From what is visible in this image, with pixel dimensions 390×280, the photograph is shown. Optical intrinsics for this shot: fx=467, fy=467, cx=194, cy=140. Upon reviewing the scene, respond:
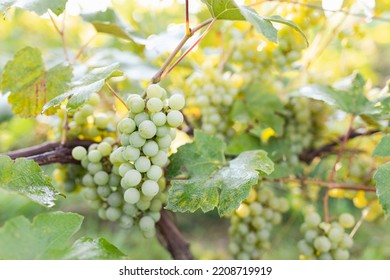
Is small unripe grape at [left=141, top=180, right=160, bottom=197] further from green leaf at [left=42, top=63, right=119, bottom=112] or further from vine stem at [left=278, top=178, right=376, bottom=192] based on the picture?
vine stem at [left=278, top=178, right=376, bottom=192]

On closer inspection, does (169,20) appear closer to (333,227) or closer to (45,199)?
(333,227)

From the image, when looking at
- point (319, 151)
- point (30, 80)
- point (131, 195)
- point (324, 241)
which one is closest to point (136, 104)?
point (131, 195)

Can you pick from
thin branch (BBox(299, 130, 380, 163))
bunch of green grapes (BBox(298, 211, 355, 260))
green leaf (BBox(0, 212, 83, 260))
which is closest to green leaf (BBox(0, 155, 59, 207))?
green leaf (BBox(0, 212, 83, 260))

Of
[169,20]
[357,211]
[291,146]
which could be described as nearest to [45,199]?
[291,146]

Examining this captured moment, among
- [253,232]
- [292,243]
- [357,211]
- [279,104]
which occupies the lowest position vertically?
[292,243]

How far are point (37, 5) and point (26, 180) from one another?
0.27 m

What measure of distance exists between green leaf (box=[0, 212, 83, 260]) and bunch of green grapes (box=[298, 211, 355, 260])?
497mm

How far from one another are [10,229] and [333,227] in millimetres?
592

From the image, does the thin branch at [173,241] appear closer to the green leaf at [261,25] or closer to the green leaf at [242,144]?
the green leaf at [242,144]

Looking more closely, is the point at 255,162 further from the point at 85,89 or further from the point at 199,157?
the point at 85,89

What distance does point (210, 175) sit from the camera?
746 millimetres

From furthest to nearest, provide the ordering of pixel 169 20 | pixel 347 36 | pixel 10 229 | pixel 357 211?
pixel 357 211 → pixel 169 20 → pixel 347 36 → pixel 10 229

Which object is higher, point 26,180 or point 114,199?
point 26,180
